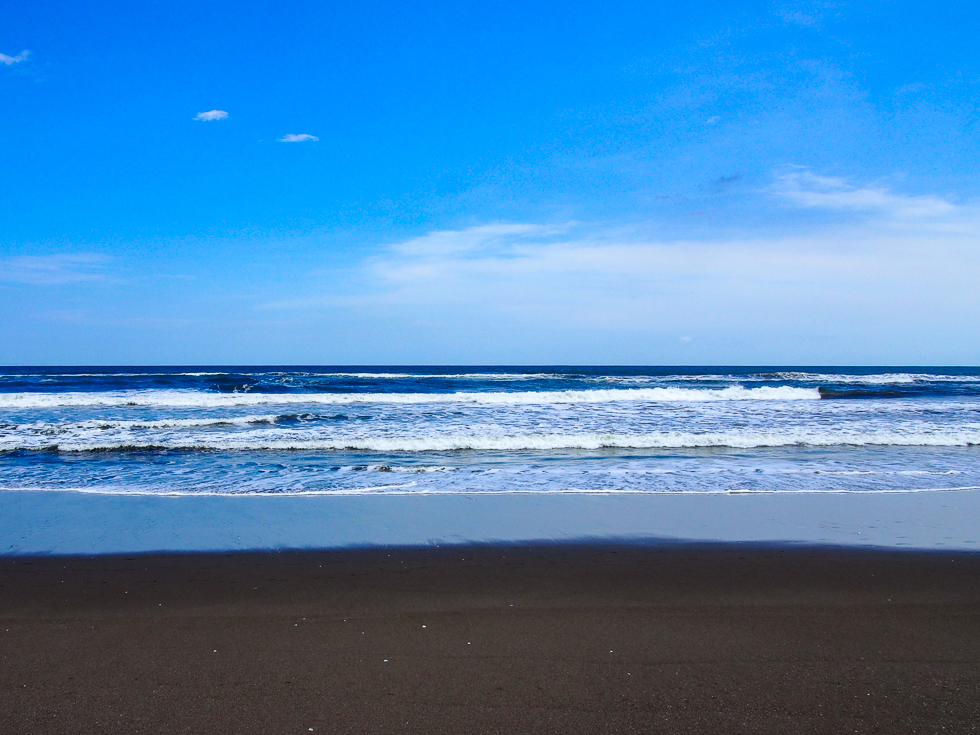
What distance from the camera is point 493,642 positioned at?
3369 millimetres

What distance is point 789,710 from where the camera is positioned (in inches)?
105

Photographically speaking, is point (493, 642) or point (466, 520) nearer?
point (493, 642)

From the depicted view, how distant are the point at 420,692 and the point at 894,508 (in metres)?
6.29

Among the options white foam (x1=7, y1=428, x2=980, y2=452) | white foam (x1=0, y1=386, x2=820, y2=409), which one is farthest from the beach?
white foam (x1=0, y1=386, x2=820, y2=409)

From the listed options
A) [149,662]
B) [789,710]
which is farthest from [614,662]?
[149,662]

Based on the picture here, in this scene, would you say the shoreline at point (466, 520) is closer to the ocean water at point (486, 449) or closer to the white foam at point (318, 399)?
the ocean water at point (486, 449)

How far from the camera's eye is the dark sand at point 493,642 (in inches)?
104

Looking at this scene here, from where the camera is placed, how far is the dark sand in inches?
104

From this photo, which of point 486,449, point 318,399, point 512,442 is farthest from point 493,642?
point 318,399

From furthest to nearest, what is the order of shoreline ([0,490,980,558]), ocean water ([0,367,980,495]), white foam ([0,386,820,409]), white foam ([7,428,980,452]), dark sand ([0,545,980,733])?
white foam ([0,386,820,409]), white foam ([7,428,980,452]), ocean water ([0,367,980,495]), shoreline ([0,490,980,558]), dark sand ([0,545,980,733])

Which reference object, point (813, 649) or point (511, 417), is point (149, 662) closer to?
point (813, 649)

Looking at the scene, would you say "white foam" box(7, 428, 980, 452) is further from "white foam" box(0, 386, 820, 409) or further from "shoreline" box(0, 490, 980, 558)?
"white foam" box(0, 386, 820, 409)

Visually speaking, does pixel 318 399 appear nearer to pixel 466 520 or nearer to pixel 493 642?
pixel 466 520

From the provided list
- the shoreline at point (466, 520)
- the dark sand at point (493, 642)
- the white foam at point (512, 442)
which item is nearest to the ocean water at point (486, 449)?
the white foam at point (512, 442)
